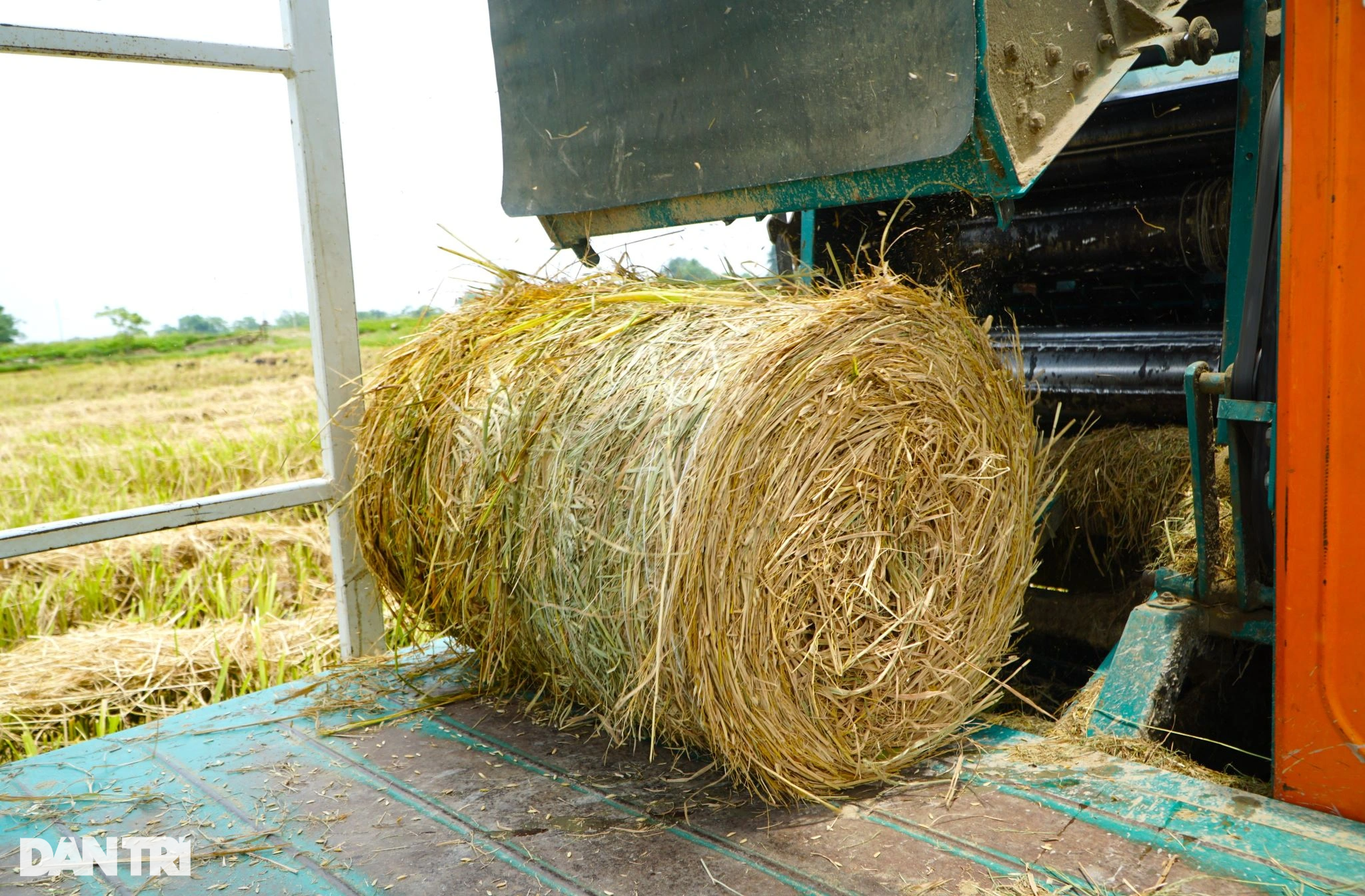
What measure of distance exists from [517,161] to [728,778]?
201 cm

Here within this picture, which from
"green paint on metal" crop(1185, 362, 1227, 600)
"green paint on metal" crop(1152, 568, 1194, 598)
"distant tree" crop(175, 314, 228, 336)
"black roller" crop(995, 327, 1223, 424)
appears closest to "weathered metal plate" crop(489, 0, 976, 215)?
"green paint on metal" crop(1185, 362, 1227, 600)

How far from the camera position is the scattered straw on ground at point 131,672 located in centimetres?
339

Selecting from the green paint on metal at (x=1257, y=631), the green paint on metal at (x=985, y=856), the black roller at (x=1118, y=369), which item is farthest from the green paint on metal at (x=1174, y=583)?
the green paint on metal at (x=985, y=856)

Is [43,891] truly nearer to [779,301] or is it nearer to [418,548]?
[418,548]

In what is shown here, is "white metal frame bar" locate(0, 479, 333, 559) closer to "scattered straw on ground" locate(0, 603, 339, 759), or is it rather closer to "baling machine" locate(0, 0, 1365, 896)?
"baling machine" locate(0, 0, 1365, 896)

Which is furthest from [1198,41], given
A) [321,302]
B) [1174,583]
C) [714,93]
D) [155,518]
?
[155,518]

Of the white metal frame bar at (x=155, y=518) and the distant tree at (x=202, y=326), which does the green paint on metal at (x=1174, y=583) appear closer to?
the white metal frame bar at (x=155, y=518)

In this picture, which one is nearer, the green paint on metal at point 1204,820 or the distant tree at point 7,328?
the green paint on metal at point 1204,820

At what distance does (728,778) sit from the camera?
2309mm

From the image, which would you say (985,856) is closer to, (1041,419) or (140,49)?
(1041,419)

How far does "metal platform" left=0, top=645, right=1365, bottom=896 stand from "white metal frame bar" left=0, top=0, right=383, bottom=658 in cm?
58

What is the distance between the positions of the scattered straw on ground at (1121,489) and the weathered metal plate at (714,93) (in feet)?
3.78

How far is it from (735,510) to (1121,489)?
161cm

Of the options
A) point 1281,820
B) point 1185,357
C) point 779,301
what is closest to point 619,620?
point 779,301
